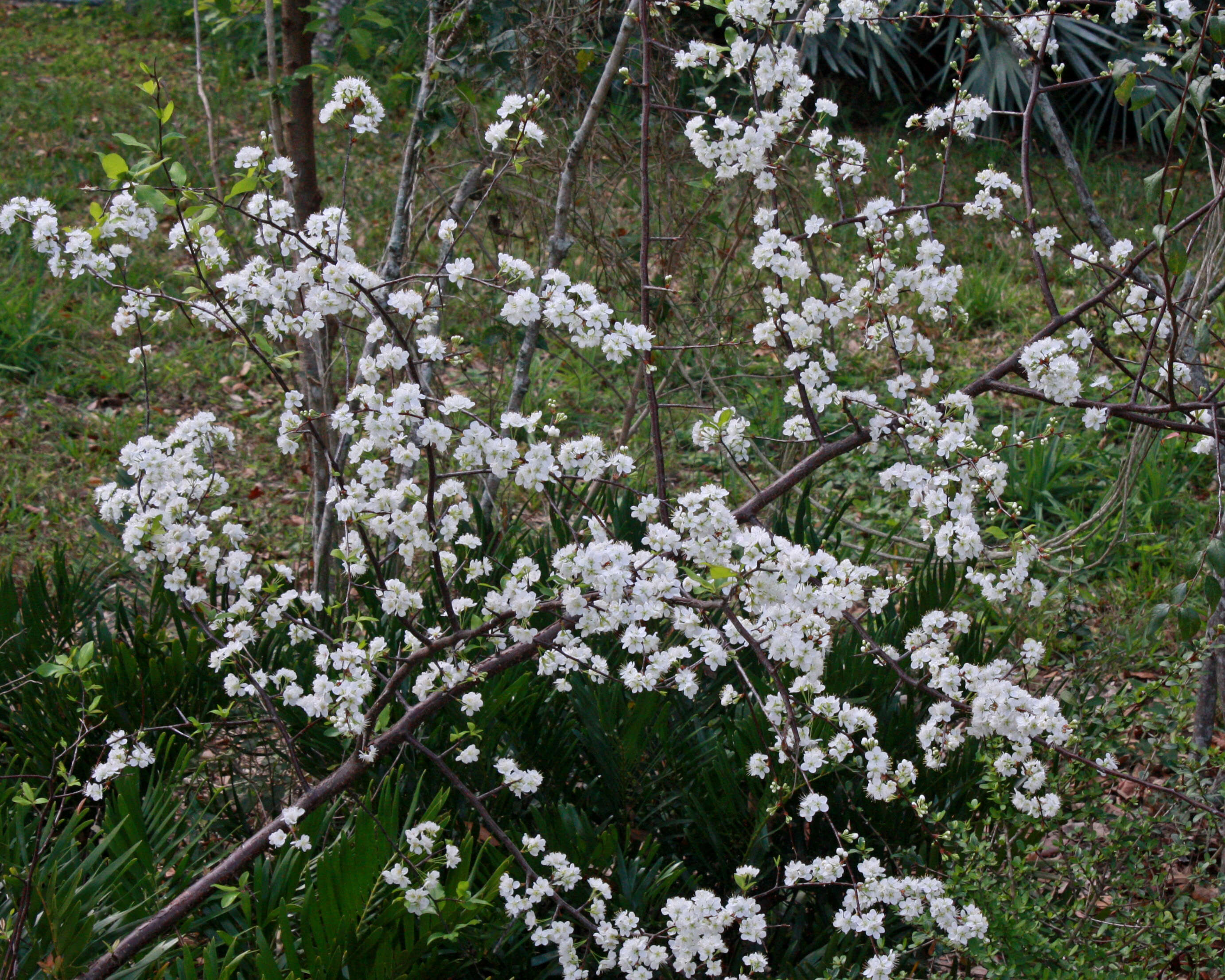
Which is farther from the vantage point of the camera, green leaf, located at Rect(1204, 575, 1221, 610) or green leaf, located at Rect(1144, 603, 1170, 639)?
green leaf, located at Rect(1144, 603, 1170, 639)

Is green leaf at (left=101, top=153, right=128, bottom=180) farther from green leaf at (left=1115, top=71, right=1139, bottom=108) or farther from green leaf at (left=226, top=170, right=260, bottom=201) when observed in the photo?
green leaf at (left=1115, top=71, right=1139, bottom=108)

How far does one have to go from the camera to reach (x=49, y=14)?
8.97 metres

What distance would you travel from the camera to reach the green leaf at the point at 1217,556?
1.73m

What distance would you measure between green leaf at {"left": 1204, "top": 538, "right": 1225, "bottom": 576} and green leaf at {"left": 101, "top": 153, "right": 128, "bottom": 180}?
200 centimetres

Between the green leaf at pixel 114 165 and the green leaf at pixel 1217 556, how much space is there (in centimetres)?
200

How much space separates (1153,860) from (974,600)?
154cm

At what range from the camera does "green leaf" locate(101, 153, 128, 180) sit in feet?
6.20

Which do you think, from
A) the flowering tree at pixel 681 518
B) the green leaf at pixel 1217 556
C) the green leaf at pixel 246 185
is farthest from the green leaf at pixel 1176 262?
the green leaf at pixel 246 185

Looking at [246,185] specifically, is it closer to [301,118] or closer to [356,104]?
[356,104]

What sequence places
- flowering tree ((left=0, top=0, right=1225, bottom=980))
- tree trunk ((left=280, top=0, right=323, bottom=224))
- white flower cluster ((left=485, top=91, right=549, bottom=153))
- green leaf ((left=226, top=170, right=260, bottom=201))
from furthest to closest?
tree trunk ((left=280, top=0, right=323, bottom=224)) → white flower cluster ((left=485, top=91, right=549, bottom=153)) → green leaf ((left=226, top=170, right=260, bottom=201)) → flowering tree ((left=0, top=0, right=1225, bottom=980))

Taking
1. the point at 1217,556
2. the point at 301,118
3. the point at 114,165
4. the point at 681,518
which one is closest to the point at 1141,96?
the point at 1217,556

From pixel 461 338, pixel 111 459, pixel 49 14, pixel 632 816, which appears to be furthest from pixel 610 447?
pixel 49 14

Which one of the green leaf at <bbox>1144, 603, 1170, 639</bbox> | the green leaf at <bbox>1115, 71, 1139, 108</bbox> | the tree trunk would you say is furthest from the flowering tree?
the tree trunk

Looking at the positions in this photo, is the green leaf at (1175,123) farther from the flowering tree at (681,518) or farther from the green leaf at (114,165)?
the green leaf at (114,165)
